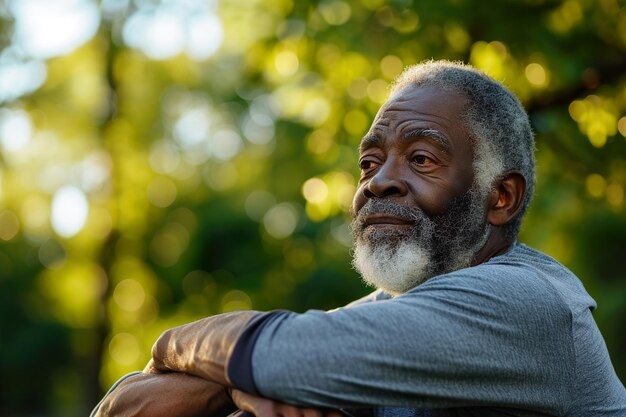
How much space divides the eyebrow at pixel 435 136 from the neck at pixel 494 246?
38 centimetres

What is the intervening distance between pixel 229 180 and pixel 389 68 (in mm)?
15353

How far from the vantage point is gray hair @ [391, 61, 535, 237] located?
3.04 metres

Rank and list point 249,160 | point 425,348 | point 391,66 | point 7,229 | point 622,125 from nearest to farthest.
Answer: point 425,348 < point 622,125 < point 391,66 < point 249,160 < point 7,229

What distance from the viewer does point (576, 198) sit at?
23.8 ft

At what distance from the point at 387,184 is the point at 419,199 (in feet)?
0.40

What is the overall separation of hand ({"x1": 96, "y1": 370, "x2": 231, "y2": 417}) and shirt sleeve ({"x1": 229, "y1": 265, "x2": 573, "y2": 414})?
0.84ft

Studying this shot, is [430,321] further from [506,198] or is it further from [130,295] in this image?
[130,295]

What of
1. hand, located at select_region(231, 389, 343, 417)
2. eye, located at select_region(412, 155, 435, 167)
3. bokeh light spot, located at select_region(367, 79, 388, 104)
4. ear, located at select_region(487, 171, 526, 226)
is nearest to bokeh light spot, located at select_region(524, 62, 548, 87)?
bokeh light spot, located at select_region(367, 79, 388, 104)

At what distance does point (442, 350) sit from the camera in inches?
89.4

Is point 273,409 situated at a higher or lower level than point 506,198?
lower

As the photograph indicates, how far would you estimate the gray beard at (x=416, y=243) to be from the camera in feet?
9.62

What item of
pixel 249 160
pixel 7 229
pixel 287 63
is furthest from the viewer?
pixel 7 229

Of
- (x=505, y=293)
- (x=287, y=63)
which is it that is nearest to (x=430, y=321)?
(x=505, y=293)

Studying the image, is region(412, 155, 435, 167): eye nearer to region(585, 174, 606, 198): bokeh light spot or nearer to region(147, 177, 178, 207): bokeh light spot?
region(585, 174, 606, 198): bokeh light spot
